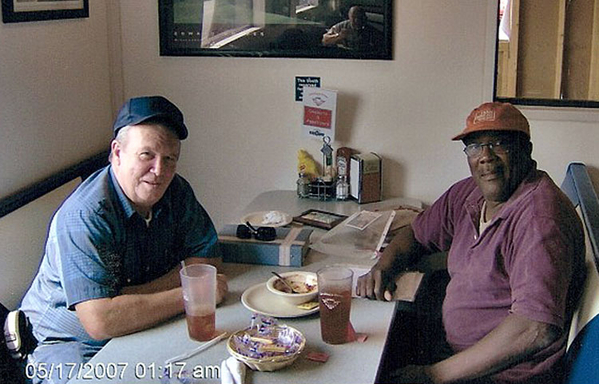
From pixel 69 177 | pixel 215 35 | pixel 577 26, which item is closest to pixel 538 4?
pixel 577 26

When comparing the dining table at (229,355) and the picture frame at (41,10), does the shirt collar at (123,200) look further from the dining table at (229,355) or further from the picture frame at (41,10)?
the picture frame at (41,10)

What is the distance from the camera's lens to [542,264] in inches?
66.9

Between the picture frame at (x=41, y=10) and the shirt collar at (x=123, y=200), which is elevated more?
the picture frame at (x=41, y=10)

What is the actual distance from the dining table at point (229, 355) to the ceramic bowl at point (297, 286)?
0.03 m

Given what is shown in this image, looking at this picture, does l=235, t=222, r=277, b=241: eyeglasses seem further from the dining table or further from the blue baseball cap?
the blue baseball cap

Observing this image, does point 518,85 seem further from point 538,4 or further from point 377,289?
point 377,289

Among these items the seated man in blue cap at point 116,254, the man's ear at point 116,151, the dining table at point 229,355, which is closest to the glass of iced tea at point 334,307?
the dining table at point 229,355

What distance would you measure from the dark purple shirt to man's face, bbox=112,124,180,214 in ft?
2.79

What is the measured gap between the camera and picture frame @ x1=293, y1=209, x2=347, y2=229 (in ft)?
8.50

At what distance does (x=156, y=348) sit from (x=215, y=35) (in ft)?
5.79

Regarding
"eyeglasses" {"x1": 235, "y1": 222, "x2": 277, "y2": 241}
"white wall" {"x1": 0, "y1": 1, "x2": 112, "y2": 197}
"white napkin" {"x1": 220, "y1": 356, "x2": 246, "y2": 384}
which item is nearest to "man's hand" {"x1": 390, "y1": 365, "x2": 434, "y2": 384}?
"white napkin" {"x1": 220, "y1": 356, "x2": 246, "y2": 384}

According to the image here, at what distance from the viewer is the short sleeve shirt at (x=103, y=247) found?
1794 millimetres

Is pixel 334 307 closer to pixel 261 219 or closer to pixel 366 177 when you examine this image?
pixel 261 219

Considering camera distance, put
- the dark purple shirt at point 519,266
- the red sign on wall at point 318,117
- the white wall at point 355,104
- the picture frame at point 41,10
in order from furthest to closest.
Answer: the red sign on wall at point 318,117 → the white wall at point 355,104 → the picture frame at point 41,10 → the dark purple shirt at point 519,266
